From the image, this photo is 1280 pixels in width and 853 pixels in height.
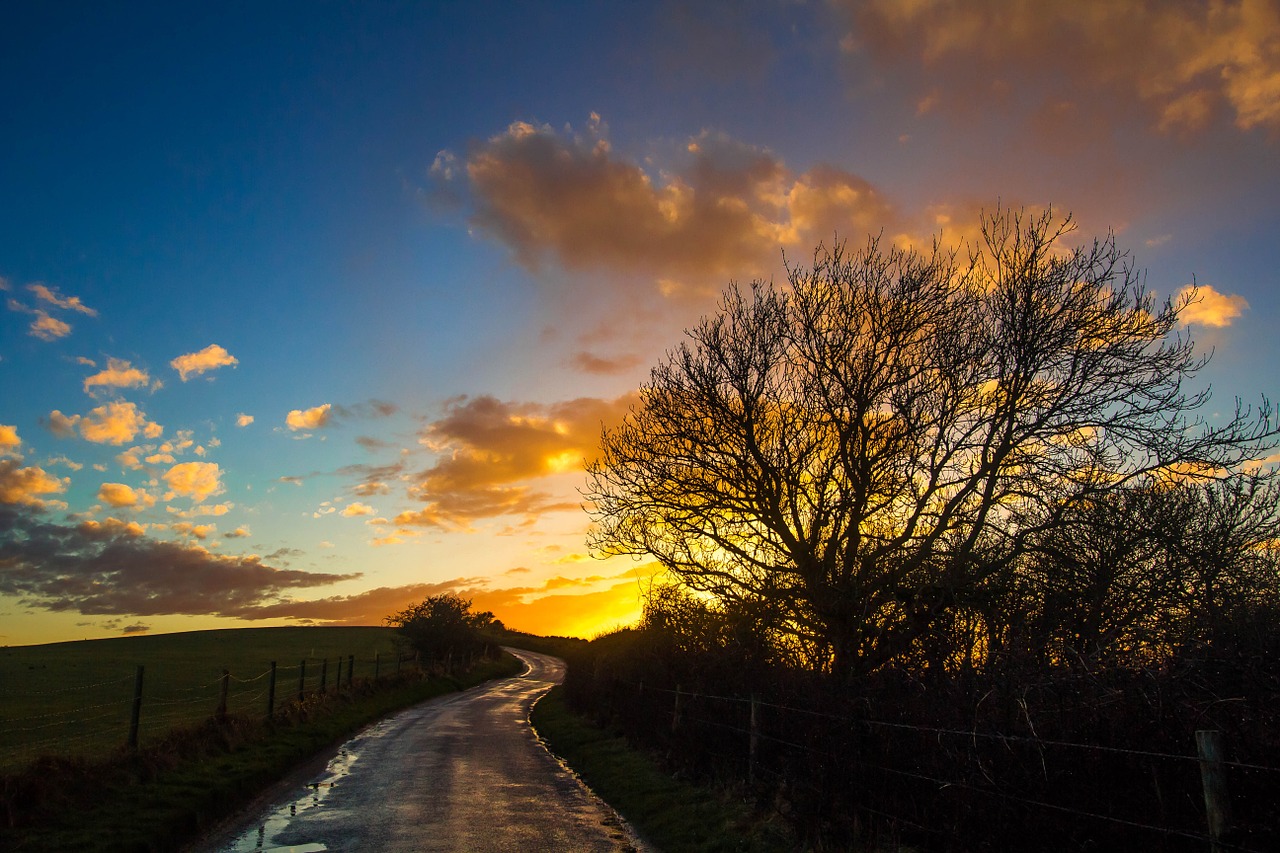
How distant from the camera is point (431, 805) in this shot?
1156 cm

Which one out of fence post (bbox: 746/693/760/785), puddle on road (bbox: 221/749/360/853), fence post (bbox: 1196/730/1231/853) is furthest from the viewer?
fence post (bbox: 746/693/760/785)

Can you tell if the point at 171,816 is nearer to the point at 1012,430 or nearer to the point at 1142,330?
the point at 1012,430

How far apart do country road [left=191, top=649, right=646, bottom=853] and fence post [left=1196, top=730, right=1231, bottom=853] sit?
656 cm

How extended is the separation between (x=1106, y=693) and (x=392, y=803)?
→ 33.0 ft

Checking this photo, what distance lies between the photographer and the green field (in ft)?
78.9

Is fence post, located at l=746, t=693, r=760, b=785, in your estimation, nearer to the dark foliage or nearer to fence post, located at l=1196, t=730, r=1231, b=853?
the dark foliage

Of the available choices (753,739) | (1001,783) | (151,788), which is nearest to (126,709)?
(151,788)

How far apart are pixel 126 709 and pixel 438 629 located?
25.8m

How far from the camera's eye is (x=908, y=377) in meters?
12.5

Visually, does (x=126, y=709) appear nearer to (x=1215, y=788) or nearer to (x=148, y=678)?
(x=148, y=678)

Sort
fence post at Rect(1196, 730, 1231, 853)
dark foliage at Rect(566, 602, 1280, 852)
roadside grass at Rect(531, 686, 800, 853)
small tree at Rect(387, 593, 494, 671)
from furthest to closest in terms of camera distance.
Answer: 1. small tree at Rect(387, 593, 494, 671)
2. roadside grass at Rect(531, 686, 800, 853)
3. dark foliage at Rect(566, 602, 1280, 852)
4. fence post at Rect(1196, 730, 1231, 853)

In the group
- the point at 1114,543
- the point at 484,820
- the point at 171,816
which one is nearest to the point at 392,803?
the point at 484,820

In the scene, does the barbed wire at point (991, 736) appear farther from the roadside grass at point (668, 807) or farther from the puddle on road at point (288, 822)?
the puddle on road at point (288, 822)

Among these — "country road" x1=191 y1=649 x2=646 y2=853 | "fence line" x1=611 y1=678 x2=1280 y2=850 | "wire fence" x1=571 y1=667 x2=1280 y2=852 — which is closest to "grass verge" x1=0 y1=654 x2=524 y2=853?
"country road" x1=191 y1=649 x2=646 y2=853
